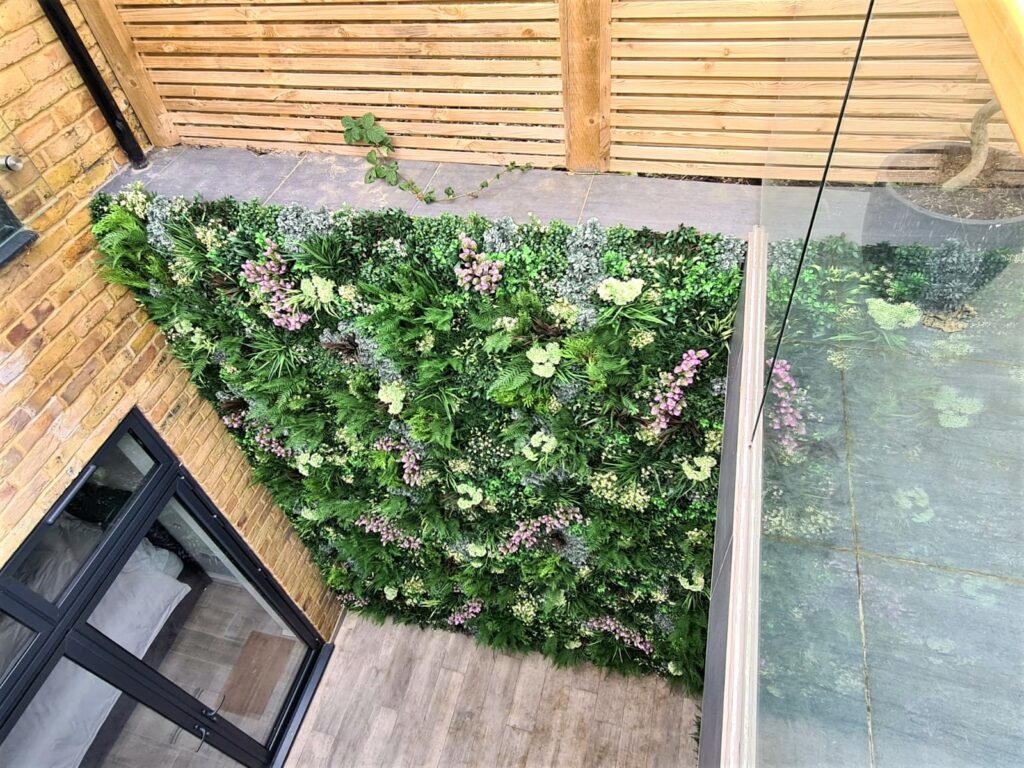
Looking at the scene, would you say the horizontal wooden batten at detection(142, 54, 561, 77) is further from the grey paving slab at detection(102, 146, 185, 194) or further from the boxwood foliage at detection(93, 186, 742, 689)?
the boxwood foliage at detection(93, 186, 742, 689)

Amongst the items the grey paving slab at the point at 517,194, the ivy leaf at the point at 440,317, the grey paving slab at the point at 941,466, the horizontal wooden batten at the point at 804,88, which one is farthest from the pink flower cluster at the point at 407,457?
the grey paving slab at the point at 941,466

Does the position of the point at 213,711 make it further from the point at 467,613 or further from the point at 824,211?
the point at 824,211

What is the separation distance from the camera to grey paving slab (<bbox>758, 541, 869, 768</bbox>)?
970 mm

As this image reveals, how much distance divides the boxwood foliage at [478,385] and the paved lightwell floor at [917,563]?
4.66ft

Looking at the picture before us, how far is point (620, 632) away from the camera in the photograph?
4262 mm

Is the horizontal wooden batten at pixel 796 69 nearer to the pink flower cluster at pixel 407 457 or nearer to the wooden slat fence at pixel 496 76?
the wooden slat fence at pixel 496 76

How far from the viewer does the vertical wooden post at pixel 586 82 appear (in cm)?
240

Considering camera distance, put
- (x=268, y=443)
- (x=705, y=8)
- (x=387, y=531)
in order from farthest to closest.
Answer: (x=387, y=531)
(x=268, y=443)
(x=705, y=8)

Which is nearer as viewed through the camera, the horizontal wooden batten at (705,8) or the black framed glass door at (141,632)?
the horizontal wooden batten at (705,8)

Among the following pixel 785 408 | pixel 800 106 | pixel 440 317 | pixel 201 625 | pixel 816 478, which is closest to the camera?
pixel 816 478

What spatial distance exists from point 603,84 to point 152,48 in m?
2.08

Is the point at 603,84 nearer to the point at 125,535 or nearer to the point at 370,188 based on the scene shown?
the point at 370,188

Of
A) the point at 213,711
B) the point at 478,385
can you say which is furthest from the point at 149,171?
the point at 213,711

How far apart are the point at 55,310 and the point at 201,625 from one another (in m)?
2.10
